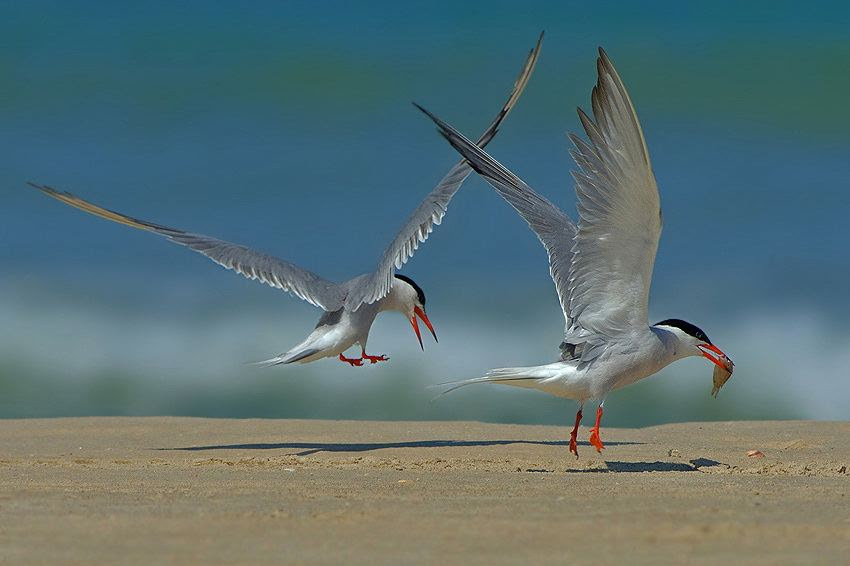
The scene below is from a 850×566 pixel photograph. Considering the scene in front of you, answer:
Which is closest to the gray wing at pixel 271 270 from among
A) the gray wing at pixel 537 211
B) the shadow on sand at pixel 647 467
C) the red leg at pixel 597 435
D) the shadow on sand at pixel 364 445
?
the shadow on sand at pixel 364 445

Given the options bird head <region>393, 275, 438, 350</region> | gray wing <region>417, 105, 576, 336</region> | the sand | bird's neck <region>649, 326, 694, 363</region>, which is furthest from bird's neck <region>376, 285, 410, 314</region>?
bird's neck <region>649, 326, 694, 363</region>

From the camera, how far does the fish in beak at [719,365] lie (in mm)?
9469

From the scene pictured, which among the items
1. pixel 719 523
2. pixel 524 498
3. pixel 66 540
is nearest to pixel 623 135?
pixel 524 498

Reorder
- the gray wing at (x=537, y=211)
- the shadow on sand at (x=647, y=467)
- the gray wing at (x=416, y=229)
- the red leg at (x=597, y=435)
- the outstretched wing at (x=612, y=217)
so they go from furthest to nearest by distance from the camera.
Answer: the gray wing at (x=416, y=229) < the gray wing at (x=537, y=211) < the red leg at (x=597, y=435) < the shadow on sand at (x=647, y=467) < the outstretched wing at (x=612, y=217)

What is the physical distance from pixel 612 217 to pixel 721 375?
228cm

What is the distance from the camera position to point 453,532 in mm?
5266

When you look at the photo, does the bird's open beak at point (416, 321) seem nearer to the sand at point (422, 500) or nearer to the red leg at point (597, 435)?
the sand at point (422, 500)

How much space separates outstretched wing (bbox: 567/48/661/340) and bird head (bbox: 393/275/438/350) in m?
3.33

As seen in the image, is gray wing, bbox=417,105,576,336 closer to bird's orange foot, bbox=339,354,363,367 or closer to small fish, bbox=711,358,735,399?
small fish, bbox=711,358,735,399

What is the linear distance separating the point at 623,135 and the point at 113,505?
3.65 metres

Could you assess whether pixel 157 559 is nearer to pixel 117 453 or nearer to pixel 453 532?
pixel 453 532

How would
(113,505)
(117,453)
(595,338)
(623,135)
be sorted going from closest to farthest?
(113,505), (623,135), (595,338), (117,453)

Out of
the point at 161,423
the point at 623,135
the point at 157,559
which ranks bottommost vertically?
the point at 157,559

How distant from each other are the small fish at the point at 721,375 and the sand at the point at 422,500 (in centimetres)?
57
